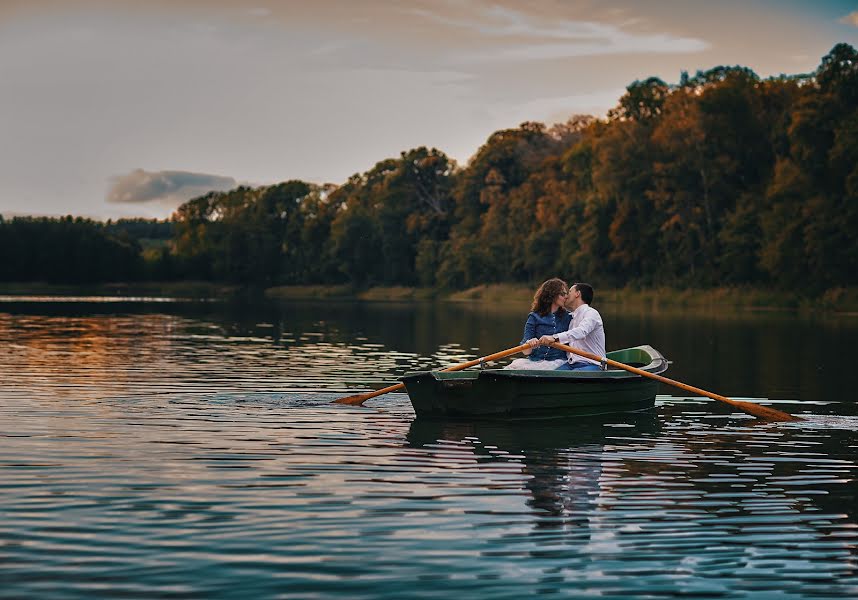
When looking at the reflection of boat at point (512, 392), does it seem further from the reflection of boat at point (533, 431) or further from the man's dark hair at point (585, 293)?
the man's dark hair at point (585, 293)

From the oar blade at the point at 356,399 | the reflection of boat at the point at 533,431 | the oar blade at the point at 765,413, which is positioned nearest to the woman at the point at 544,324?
the reflection of boat at the point at 533,431

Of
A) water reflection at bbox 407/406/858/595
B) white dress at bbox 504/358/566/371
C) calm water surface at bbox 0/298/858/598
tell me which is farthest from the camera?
white dress at bbox 504/358/566/371

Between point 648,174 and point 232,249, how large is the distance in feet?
210

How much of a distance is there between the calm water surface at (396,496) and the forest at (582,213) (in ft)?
156

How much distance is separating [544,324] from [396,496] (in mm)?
6134

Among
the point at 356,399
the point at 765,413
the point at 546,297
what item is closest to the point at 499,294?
the point at 356,399

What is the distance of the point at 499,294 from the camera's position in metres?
97.8

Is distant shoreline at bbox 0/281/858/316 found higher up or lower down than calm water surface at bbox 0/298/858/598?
A: higher up

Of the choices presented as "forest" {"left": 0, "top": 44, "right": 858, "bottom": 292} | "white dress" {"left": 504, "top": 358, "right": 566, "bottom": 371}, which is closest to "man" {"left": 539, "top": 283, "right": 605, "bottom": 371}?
"white dress" {"left": 504, "top": 358, "right": 566, "bottom": 371}

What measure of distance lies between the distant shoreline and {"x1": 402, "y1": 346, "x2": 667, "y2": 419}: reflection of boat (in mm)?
46008

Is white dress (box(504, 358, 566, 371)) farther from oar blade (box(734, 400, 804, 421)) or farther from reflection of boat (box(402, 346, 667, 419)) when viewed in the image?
oar blade (box(734, 400, 804, 421))

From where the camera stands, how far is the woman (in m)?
15.2

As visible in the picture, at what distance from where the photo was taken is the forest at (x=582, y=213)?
6438cm

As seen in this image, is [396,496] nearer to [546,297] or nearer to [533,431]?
[533,431]
